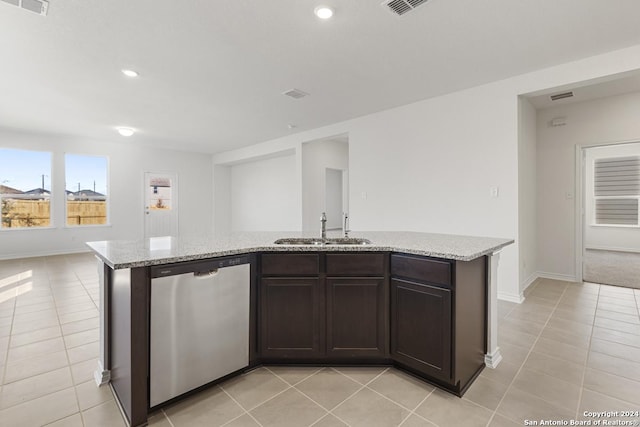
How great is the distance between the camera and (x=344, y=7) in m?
2.34

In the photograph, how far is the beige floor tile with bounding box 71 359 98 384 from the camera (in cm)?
205

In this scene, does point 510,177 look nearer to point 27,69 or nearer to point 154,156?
point 27,69

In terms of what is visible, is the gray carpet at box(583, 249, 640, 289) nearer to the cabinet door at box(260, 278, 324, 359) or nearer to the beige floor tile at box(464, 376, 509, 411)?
the beige floor tile at box(464, 376, 509, 411)

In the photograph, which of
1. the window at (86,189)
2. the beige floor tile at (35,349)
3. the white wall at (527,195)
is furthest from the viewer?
the window at (86,189)

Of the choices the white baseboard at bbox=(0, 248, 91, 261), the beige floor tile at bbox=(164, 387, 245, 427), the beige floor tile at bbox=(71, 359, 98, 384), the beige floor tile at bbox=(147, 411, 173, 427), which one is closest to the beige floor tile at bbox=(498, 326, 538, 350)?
the beige floor tile at bbox=(164, 387, 245, 427)

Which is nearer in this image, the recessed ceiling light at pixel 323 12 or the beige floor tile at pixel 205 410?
the beige floor tile at pixel 205 410

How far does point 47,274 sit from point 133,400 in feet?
15.9

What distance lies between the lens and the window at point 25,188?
6328mm

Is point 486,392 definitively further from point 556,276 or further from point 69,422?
point 556,276

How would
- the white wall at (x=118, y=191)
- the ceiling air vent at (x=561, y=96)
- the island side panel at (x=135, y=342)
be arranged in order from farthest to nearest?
the white wall at (x=118, y=191)
the ceiling air vent at (x=561, y=96)
the island side panel at (x=135, y=342)

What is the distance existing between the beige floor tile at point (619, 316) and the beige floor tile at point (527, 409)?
2.06 m

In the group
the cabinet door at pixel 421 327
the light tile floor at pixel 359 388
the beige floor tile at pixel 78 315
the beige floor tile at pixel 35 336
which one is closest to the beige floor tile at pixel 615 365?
Answer: the light tile floor at pixel 359 388

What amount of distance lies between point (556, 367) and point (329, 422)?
174cm

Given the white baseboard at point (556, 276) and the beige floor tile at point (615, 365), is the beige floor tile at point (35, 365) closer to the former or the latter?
the beige floor tile at point (615, 365)
